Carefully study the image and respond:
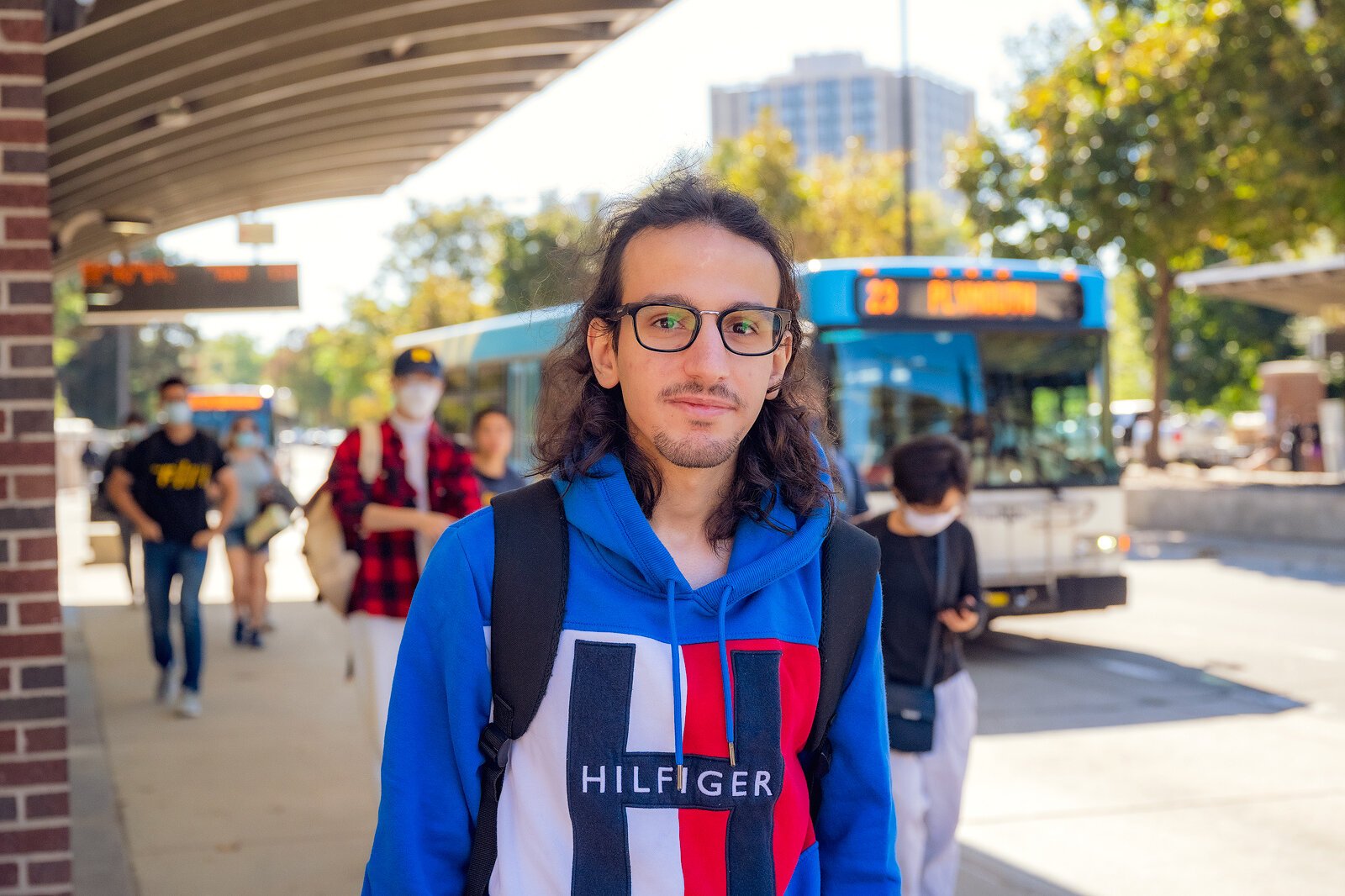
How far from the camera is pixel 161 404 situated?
8664 millimetres

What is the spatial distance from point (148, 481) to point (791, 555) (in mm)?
7069

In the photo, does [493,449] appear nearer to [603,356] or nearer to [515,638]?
[603,356]

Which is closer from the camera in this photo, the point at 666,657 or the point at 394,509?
the point at 666,657

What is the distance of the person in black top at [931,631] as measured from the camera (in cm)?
445

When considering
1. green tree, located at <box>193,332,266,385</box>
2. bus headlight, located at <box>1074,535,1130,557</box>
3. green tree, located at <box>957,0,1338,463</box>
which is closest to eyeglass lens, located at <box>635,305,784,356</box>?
bus headlight, located at <box>1074,535,1130,557</box>

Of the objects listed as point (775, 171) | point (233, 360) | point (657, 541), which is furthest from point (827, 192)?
point (233, 360)

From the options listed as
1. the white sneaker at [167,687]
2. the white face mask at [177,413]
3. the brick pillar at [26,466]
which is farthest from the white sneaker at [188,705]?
the brick pillar at [26,466]

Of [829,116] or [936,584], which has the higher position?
[829,116]

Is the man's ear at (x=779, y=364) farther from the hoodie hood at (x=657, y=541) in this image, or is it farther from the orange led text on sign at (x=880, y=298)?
the orange led text on sign at (x=880, y=298)

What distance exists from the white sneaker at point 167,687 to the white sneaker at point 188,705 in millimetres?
362

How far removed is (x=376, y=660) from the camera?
204 inches

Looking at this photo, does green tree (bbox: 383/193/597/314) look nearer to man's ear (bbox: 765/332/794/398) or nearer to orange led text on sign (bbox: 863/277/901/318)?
orange led text on sign (bbox: 863/277/901/318)

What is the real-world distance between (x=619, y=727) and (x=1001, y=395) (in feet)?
29.0

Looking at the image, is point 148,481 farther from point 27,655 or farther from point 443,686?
point 443,686
